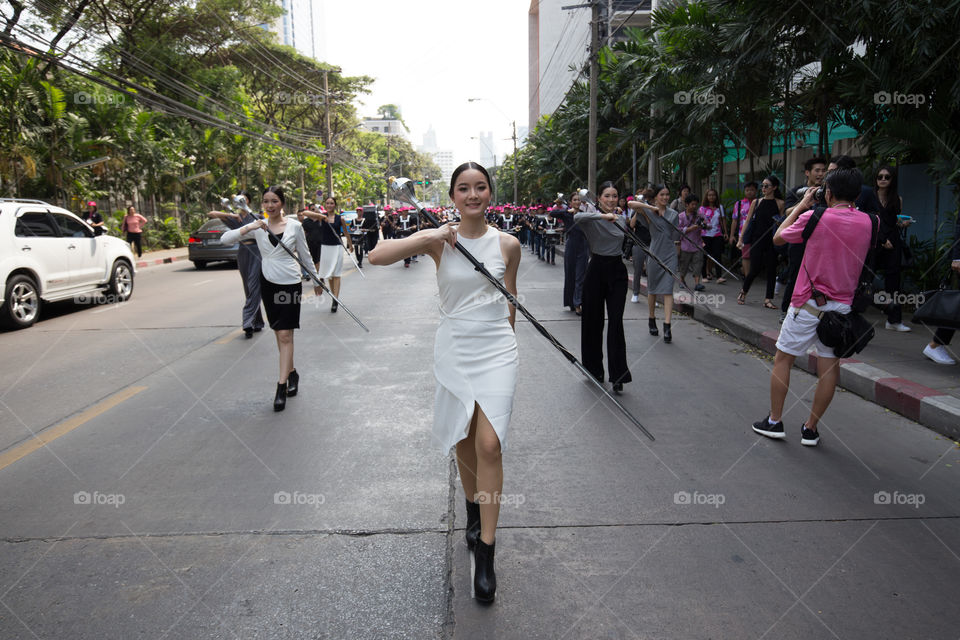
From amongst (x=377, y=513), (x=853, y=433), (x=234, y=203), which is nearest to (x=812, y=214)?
(x=853, y=433)

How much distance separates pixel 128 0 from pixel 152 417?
28.6 meters

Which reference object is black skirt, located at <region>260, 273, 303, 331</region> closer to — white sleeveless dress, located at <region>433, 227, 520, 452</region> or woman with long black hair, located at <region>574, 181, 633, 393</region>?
woman with long black hair, located at <region>574, 181, 633, 393</region>

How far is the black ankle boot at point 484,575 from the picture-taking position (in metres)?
2.83

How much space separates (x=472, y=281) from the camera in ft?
9.77

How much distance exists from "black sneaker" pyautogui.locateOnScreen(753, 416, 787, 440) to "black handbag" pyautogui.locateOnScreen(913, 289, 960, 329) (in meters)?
1.53

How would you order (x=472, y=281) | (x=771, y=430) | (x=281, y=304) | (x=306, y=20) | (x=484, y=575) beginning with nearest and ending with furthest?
(x=484, y=575), (x=472, y=281), (x=771, y=430), (x=281, y=304), (x=306, y=20)

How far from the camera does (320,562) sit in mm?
3146

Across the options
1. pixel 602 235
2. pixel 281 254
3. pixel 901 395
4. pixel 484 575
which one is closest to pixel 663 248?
pixel 602 235

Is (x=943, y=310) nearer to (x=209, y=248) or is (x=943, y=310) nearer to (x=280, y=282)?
(x=280, y=282)

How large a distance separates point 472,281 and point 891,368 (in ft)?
16.4

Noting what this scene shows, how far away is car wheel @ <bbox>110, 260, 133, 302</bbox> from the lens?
12.0 metres

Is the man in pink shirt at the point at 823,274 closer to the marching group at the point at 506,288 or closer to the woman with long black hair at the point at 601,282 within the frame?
the marching group at the point at 506,288

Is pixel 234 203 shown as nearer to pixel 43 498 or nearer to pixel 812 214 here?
pixel 43 498

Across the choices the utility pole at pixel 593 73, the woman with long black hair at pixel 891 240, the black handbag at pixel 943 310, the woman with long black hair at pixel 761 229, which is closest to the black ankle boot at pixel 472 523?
the black handbag at pixel 943 310
